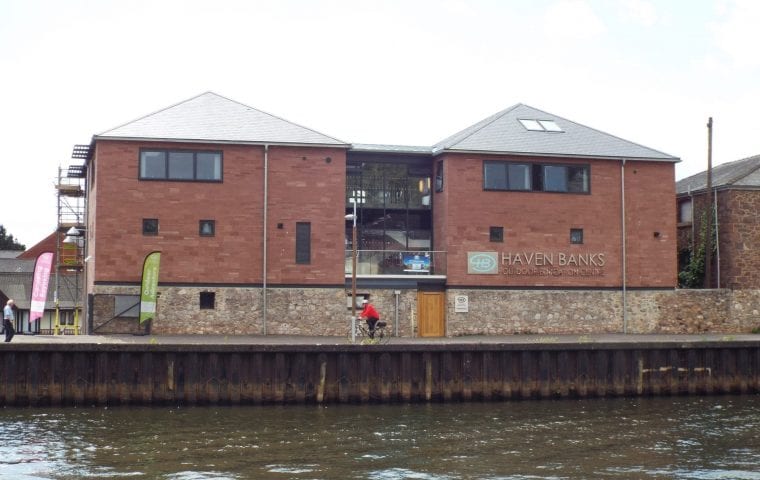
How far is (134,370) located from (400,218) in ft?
54.4

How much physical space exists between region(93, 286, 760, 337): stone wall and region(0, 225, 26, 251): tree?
3200 inches

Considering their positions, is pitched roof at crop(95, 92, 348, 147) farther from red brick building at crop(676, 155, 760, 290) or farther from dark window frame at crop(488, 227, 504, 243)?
red brick building at crop(676, 155, 760, 290)

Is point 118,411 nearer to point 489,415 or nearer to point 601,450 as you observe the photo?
point 489,415

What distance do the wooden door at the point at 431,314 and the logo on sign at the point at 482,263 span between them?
5.84 ft

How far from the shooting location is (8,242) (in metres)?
114

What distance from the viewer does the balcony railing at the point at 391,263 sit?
4081 cm

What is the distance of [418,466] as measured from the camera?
21875mm

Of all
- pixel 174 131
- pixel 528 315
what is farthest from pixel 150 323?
pixel 528 315

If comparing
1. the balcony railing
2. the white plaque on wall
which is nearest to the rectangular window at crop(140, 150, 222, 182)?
the balcony railing

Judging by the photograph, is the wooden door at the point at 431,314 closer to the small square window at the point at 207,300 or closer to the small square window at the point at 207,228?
the small square window at the point at 207,300

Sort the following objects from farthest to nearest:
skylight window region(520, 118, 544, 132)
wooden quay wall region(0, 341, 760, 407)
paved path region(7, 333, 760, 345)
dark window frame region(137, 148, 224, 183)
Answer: skylight window region(520, 118, 544, 132), dark window frame region(137, 148, 224, 183), paved path region(7, 333, 760, 345), wooden quay wall region(0, 341, 760, 407)

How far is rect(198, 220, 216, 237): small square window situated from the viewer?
129ft

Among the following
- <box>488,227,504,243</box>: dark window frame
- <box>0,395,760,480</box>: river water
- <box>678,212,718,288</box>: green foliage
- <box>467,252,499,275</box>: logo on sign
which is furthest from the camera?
<box>678,212,718,288</box>: green foliage

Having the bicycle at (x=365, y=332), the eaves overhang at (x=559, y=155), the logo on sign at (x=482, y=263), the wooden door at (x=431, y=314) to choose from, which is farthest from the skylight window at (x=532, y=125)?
the bicycle at (x=365, y=332)
